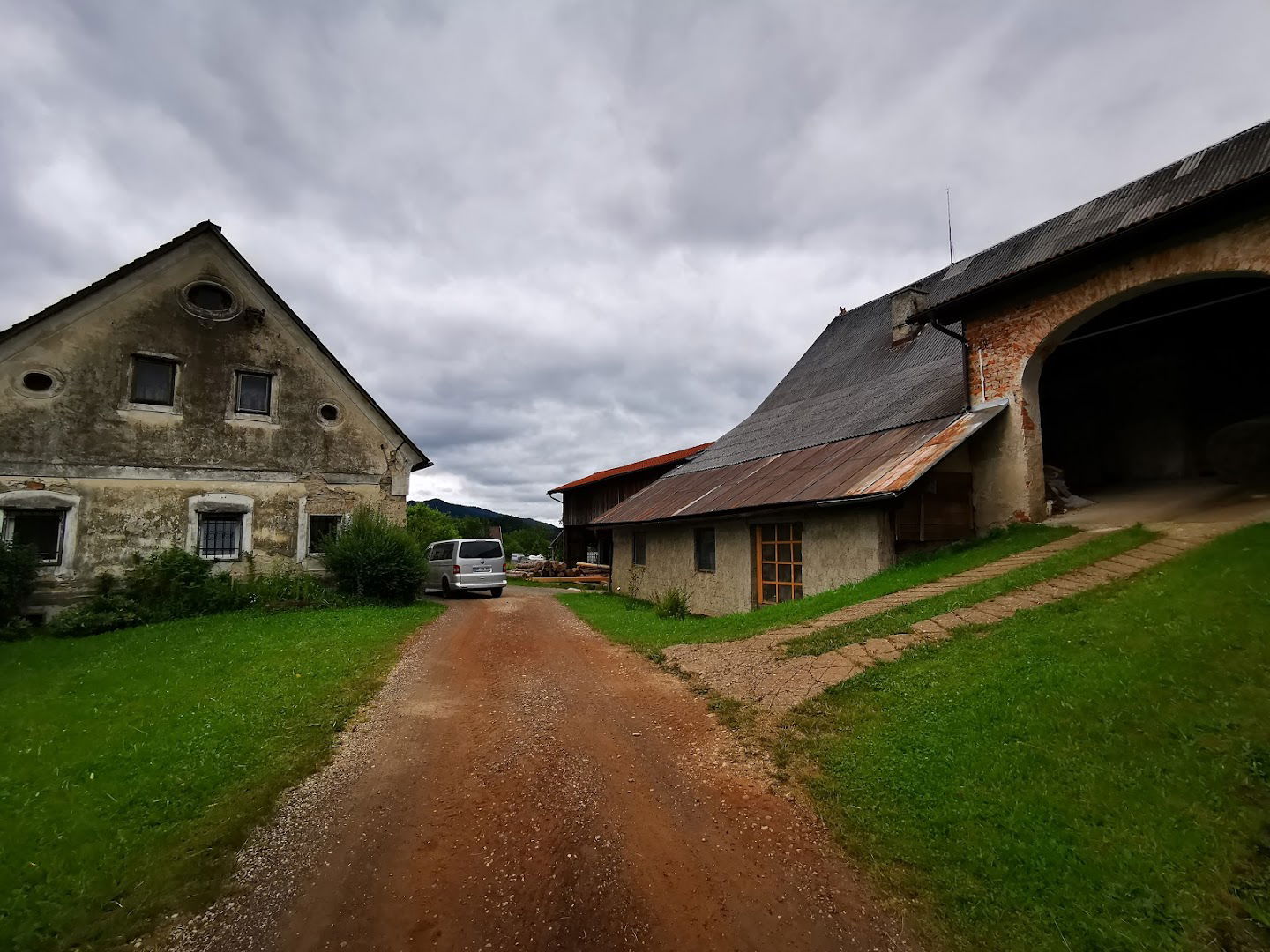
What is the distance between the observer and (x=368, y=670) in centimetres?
792

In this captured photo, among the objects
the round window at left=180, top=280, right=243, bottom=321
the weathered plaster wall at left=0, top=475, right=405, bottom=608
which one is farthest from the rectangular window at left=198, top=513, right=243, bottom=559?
the round window at left=180, top=280, right=243, bottom=321

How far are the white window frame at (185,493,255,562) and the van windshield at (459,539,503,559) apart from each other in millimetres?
6145

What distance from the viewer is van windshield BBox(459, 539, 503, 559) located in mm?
18875

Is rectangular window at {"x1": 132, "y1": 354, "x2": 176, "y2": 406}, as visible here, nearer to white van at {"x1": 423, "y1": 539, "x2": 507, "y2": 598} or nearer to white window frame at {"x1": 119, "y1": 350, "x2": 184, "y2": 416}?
white window frame at {"x1": 119, "y1": 350, "x2": 184, "y2": 416}

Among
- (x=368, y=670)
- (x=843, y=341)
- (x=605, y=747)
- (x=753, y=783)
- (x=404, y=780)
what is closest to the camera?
(x=753, y=783)

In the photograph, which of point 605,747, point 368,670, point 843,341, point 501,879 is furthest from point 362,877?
point 843,341

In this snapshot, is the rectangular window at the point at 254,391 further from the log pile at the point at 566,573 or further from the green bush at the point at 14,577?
the log pile at the point at 566,573

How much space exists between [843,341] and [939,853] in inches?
742

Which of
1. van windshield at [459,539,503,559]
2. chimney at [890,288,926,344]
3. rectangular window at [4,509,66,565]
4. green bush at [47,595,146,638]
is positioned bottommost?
green bush at [47,595,146,638]

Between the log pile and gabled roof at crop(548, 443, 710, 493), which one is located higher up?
gabled roof at crop(548, 443, 710, 493)

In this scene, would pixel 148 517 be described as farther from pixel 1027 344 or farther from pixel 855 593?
pixel 1027 344

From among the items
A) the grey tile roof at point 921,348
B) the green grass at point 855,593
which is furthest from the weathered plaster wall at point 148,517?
the grey tile roof at point 921,348

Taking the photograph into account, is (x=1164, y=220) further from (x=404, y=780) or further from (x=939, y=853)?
(x=404, y=780)

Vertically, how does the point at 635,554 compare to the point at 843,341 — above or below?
below
